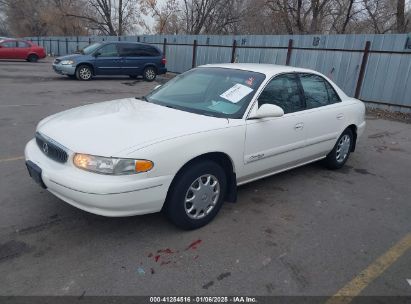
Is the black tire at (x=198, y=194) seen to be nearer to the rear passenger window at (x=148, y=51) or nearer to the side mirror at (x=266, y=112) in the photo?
the side mirror at (x=266, y=112)

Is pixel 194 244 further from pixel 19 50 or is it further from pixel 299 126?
pixel 19 50

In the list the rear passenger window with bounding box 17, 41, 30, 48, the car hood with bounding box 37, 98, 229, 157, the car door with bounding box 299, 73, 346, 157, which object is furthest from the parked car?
the car door with bounding box 299, 73, 346, 157

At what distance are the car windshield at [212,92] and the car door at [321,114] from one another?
904 millimetres

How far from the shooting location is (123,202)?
286 cm

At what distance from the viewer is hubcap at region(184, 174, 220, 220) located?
333 cm

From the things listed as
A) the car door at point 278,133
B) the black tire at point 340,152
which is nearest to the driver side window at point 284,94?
the car door at point 278,133

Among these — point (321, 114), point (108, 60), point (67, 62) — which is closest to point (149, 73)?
point (108, 60)

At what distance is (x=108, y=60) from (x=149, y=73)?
6.37ft

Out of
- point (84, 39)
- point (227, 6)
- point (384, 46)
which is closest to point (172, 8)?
point (227, 6)

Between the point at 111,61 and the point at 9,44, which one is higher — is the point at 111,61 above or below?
above

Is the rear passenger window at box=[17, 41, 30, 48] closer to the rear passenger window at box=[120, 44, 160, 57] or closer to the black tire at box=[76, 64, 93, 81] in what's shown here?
the black tire at box=[76, 64, 93, 81]

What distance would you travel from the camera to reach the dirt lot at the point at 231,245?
270 centimetres

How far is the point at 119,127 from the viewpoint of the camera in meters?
3.25

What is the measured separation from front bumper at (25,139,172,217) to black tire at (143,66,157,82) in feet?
45.4
